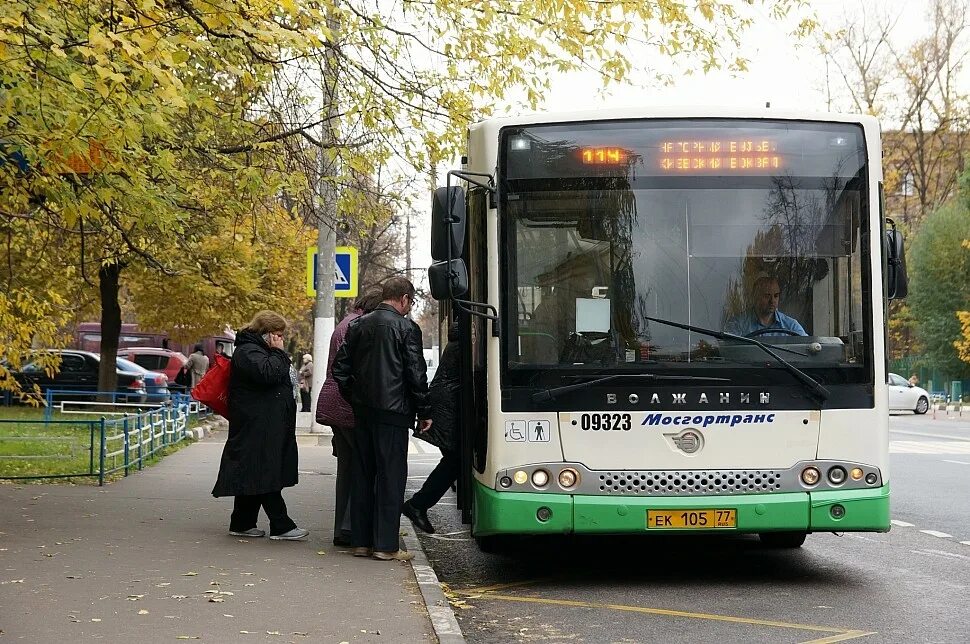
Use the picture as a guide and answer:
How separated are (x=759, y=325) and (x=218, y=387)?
4149 mm

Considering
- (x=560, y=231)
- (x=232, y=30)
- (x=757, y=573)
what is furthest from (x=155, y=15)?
(x=757, y=573)

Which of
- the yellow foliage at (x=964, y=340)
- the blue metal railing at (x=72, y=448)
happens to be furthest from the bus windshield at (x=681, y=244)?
the yellow foliage at (x=964, y=340)

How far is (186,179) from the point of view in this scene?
1355cm

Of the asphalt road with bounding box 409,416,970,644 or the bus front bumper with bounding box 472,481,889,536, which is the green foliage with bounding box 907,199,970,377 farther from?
the bus front bumper with bounding box 472,481,889,536

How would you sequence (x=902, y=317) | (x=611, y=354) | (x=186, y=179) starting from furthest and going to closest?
(x=902, y=317) → (x=186, y=179) → (x=611, y=354)

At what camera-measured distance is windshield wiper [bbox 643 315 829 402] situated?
8.52 m

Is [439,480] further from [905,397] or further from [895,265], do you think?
[905,397]

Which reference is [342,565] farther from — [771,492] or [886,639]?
[886,639]

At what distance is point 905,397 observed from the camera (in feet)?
141

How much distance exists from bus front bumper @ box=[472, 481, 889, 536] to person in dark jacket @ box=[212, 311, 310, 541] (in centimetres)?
234

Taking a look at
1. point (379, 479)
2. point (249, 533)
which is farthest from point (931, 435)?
point (379, 479)

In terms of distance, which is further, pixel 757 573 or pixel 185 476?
pixel 185 476

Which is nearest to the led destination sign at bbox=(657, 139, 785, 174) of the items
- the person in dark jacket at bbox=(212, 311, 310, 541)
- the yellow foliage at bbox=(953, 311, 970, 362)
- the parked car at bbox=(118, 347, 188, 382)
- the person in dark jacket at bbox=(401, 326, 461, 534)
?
the person in dark jacket at bbox=(401, 326, 461, 534)

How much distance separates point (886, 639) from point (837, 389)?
1.96m
